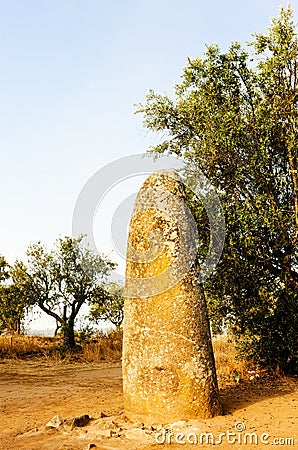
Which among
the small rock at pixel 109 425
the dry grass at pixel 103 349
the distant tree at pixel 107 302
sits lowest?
the small rock at pixel 109 425

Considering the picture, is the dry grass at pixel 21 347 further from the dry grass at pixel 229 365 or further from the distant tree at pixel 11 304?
the dry grass at pixel 229 365

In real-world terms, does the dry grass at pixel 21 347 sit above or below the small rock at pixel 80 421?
above

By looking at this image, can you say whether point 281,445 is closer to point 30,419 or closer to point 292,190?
point 30,419

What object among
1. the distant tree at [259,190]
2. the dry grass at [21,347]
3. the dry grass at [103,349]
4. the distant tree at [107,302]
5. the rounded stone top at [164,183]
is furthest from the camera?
the distant tree at [107,302]

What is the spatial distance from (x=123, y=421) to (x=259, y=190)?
6.92 m

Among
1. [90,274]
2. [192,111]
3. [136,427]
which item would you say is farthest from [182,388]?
[90,274]

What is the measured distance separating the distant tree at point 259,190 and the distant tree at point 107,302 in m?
12.8

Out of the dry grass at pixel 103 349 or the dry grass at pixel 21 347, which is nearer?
the dry grass at pixel 103 349

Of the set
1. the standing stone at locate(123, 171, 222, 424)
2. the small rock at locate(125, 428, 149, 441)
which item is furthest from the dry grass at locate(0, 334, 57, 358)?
the small rock at locate(125, 428, 149, 441)

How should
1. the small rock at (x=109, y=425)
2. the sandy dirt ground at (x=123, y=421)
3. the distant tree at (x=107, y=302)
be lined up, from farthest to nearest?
the distant tree at (x=107, y=302)
the small rock at (x=109, y=425)
the sandy dirt ground at (x=123, y=421)

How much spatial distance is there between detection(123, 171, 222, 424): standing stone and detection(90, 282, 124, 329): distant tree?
54.9ft

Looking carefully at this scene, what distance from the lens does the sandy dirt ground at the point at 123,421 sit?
682cm

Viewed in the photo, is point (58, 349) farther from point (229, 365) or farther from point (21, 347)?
point (229, 365)

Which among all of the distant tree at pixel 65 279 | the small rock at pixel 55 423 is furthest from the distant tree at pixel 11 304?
the small rock at pixel 55 423
